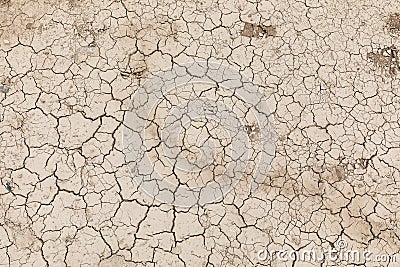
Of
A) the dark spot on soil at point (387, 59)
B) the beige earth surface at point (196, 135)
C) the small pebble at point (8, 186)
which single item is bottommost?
the small pebble at point (8, 186)

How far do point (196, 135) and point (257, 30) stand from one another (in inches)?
42.1

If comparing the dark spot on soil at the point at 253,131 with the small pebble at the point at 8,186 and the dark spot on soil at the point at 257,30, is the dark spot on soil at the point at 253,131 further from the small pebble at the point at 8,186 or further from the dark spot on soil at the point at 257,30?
the small pebble at the point at 8,186

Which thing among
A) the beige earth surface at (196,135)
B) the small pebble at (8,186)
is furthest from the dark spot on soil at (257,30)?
the small pebble at (8,186)

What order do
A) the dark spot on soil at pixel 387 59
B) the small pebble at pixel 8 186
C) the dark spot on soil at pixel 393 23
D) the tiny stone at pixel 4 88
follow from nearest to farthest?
the small pebble at pixel 8 186 < the tiny stone at pixel 4 88 < the dark spot on soil at pixel 387 59 < the dark spot on soil at pixel 393 23

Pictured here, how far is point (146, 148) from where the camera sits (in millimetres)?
4094

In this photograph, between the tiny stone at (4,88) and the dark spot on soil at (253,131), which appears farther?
the tiny stone at (4,88)

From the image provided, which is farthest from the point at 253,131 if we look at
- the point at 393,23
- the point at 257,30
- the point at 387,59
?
the point at 393,23

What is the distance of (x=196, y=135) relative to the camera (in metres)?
4.15

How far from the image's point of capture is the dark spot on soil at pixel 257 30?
4.49 meters

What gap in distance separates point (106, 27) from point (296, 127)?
1.76 metres

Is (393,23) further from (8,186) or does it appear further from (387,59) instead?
(8,186)

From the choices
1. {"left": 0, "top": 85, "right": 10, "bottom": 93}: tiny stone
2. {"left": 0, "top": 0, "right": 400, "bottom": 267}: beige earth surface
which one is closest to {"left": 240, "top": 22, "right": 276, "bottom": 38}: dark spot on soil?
{"left": 0, "top": 0, "right": 400, "bottom": 267}: beige earth surface

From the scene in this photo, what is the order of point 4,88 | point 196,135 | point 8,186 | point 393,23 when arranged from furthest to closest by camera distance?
point 393,23 → point 4,88 → point 196,135 → point 8,186

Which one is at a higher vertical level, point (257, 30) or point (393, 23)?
point (393, 23)
